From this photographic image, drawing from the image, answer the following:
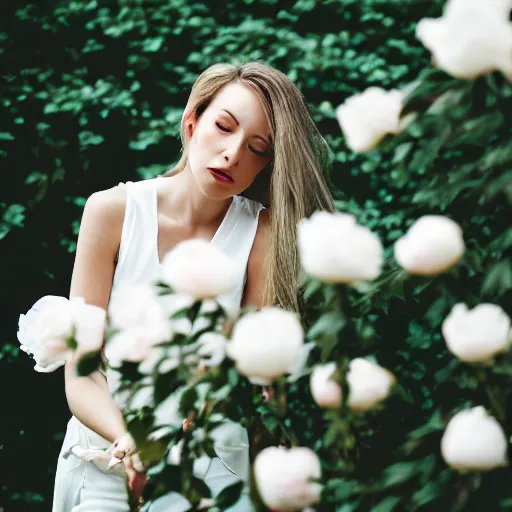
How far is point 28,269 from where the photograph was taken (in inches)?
116

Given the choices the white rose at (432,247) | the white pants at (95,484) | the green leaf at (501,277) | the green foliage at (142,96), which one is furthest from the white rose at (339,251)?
the green foliage at (142,96)

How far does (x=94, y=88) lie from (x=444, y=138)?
2.38 metres

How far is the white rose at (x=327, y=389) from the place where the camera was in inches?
35.3

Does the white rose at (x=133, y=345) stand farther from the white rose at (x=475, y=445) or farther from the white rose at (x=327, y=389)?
the white rose at (x=475, y=445)

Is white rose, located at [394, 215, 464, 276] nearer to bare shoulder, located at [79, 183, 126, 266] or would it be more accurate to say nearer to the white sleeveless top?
the white sleeveless top

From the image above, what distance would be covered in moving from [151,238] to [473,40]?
1.40 meters

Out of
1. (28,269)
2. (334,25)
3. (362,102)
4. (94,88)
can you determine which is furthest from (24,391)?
(362,102)

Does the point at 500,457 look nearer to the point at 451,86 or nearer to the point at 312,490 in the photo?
the point at 312,490

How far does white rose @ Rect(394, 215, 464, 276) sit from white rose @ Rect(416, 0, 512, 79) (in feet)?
0.55

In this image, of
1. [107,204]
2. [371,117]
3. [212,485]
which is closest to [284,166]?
[107,204]

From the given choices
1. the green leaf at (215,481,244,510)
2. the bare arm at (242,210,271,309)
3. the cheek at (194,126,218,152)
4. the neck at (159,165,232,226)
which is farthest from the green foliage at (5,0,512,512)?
the green leaf at (215,481,244,510)

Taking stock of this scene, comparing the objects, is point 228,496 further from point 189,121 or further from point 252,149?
point 189,121

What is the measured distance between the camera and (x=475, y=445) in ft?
2.63

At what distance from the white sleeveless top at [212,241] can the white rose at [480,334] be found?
1.14 meters
